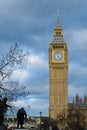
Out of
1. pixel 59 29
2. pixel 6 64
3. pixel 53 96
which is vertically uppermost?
pixel 59 29

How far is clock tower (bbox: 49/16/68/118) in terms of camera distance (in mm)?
167500

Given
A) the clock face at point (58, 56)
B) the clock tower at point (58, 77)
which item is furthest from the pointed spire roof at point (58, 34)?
the clock face at point (58, 56)

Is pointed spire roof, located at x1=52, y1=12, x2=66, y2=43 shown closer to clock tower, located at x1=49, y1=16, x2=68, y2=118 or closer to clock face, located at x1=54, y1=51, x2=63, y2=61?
clock tower, located at x1=49, y1=16, x2=68, y2=118

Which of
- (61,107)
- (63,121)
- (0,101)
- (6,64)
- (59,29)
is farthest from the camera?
(59,29)

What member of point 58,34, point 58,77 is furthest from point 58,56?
point 58,34

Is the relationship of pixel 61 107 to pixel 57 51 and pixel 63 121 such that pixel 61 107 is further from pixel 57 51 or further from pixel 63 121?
pixel 63 121

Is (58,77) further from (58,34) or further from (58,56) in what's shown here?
(58,34)

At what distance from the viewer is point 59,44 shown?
582 feet

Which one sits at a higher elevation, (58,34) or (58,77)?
(58,34)

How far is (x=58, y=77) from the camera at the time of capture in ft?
559

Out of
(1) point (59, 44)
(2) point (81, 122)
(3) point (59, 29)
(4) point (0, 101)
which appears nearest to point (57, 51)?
(1) point (59, 44)

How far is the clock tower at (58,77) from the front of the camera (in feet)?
550

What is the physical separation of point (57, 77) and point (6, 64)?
5733 inches

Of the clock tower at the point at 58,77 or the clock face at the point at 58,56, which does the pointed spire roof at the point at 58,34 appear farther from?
the clock face at the point at 58,56
